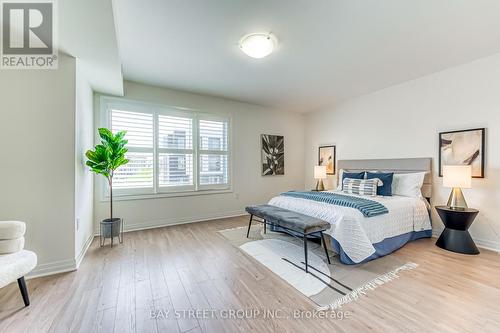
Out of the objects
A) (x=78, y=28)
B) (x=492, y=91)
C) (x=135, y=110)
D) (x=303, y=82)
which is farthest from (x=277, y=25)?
(x=492, y=91)

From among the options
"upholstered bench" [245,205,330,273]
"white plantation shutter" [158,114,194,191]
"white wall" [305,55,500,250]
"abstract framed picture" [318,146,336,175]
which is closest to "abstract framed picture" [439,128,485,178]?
"white wall" [305,55,500,250]

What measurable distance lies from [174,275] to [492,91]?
183 inches

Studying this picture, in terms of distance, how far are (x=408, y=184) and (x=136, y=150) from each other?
4640mm

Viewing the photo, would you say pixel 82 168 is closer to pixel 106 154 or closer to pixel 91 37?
pixel 106 154

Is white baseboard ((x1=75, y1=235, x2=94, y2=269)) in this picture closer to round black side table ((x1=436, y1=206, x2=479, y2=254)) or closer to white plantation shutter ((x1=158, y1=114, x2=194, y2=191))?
white plantation shutter ((x1=158, y1=114, x2=194, y2=191))

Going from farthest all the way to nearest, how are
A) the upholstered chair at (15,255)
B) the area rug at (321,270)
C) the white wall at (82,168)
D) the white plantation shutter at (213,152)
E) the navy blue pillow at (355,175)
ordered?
the white plantation shutter at (213,152) → the navy blue pillow at (355,175) → the white wall at (82,168) → the area rug at (321,270) → the upholstered chair at (15,255)

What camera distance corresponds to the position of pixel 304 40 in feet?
8.04

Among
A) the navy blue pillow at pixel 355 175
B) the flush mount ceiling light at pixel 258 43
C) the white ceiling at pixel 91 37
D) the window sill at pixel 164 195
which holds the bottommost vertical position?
the window sill at pixel 164 195

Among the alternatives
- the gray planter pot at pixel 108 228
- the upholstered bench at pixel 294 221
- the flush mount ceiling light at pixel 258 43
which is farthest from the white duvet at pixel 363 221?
the gray planter pot at pixel 108 228

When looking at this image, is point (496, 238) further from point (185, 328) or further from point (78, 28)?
point (78, 28)

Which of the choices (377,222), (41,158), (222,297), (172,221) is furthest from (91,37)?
(377,222)

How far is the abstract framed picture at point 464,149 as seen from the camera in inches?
114

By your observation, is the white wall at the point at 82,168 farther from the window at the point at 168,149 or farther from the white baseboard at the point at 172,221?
the white baseboard at the point at 172,221

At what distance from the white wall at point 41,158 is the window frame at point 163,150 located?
1.27 meters
